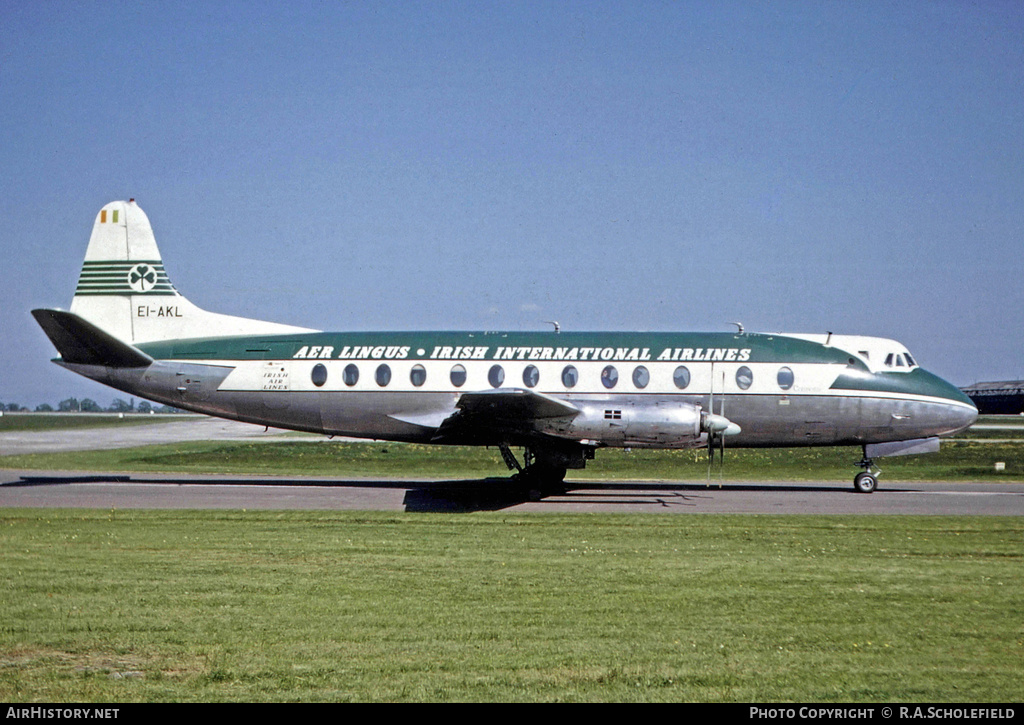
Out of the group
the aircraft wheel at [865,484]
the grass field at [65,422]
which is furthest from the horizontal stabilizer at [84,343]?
the grass field at [65,422]

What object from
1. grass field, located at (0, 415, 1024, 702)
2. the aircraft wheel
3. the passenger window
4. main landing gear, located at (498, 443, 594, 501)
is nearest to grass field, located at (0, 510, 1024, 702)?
grass field, located at (0, 415, 1024, 702)

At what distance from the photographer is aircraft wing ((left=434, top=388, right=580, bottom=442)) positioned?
61.1 feet

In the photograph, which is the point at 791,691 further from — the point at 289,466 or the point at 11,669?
the point at 289,466

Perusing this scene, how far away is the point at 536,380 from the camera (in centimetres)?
2223

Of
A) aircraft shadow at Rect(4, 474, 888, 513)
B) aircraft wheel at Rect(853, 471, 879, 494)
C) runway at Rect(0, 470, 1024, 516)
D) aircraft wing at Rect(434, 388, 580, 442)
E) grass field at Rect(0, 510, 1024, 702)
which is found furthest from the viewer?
aircraft wheel at Rect(853, 471, 879, 494)

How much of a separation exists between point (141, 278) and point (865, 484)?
1936 centimetres

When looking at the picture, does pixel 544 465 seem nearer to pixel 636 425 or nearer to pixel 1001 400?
pixel 636 425

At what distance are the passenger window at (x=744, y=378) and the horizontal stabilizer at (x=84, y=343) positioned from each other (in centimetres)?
1463

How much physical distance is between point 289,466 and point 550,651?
79.1 ft

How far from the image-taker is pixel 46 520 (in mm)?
16125

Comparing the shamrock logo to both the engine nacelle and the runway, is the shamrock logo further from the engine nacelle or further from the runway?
the engine nacelle

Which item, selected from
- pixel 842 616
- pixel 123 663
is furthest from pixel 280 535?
pixel 842 616

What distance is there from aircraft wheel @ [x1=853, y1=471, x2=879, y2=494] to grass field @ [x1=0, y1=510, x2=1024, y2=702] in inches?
296

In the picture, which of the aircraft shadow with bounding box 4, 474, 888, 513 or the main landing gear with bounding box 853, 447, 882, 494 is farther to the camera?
the main landing gear with bounding box 853, 447, 882, 494
